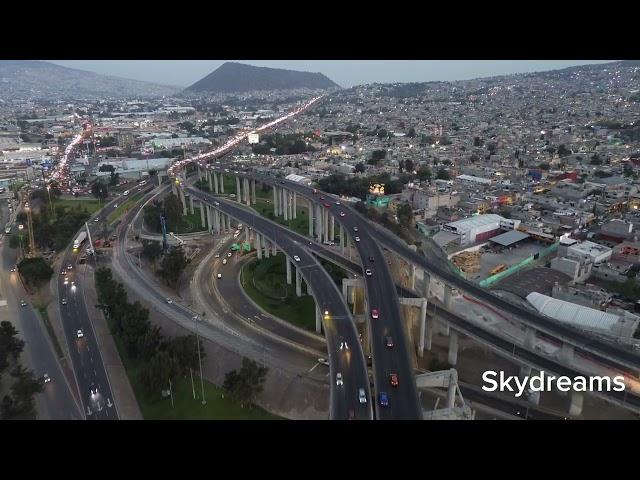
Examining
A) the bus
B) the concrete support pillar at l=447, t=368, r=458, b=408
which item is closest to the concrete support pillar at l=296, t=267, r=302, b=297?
the concrete support pillar at l=447, t=368, r=458, b=408

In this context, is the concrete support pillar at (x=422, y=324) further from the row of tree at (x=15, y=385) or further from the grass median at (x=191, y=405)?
the row of tree at (x=15, y=385)

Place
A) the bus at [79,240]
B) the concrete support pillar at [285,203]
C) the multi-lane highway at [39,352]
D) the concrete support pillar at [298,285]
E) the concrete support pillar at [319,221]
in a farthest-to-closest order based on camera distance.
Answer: the concrete support pillar at [285,203] < the concrete support pillar at [319,221] < the bus at [79,240] < the concrete support pillar at [298,285] < the multi-lane highway at [39,352]

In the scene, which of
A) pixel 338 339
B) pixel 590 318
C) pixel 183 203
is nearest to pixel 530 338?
pixel 590 318

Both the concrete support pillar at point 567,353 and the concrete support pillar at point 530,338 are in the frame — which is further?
the concrete support pillar at point 530,338

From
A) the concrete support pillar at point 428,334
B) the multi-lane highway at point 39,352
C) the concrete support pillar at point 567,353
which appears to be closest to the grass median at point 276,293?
the concrete support pillar at point 428,334

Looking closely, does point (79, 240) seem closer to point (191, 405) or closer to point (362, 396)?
point (191, 405)
